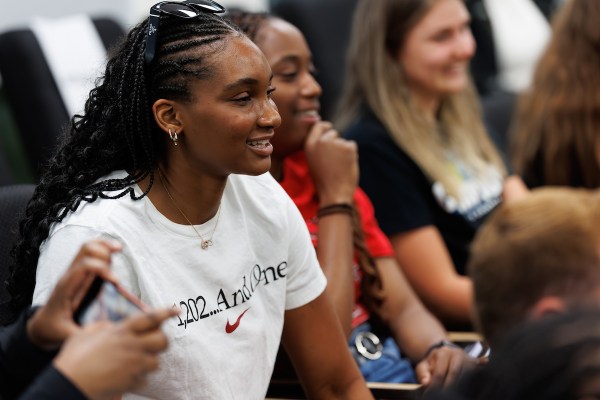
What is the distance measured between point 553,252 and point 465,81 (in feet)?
5.57

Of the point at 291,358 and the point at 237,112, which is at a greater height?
the point at 237,112

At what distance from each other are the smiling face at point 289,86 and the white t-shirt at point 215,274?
1.34ft

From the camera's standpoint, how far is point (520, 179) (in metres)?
3.03

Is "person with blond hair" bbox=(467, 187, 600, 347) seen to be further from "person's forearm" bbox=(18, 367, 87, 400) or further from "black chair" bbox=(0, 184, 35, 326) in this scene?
"black chair" bbox=(0, 184, 35, 326)

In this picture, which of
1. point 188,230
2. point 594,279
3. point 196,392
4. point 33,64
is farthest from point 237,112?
point 33,64

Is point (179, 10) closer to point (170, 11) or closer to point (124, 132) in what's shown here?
point (170, 11)

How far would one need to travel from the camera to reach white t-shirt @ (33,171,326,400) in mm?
1554

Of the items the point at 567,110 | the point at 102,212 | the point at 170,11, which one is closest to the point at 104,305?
the point at 102,212

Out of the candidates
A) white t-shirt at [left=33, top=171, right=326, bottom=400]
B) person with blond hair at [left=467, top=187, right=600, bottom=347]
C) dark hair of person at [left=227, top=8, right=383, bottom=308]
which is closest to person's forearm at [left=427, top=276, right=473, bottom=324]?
dark hair of person at [left=227, top=8, right=383, bottom=308]

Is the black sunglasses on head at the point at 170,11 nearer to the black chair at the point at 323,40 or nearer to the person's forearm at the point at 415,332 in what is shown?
the person's forearm at the point at 415,332

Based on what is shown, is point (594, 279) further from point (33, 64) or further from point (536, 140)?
point (33, 64)

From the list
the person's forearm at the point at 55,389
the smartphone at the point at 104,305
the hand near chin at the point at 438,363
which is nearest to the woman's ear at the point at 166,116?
the smartphone at the point at 104,305

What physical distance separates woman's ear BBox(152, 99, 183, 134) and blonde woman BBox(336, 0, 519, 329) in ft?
3.57

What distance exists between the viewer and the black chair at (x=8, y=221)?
66.0 inches
